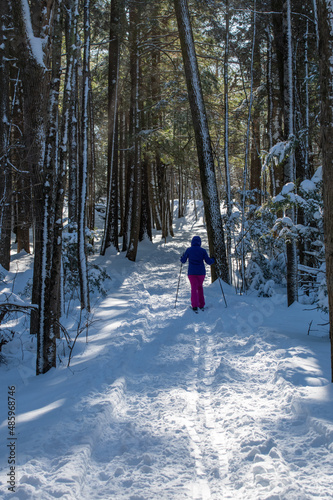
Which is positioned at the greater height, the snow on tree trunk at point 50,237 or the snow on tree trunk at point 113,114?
the snow on tree trunk at point 113,114

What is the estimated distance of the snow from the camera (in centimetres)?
281

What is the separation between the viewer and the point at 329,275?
425 centimetres

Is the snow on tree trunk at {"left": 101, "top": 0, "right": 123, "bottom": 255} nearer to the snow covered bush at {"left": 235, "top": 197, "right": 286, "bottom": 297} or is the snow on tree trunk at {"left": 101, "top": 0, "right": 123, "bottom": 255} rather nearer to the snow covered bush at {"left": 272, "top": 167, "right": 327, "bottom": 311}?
the snow covered bush at {"left": 235, "top": 197, "right": 286, "bottom": 297}

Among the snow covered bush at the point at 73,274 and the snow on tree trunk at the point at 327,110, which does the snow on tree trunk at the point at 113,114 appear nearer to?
the snow covered bush at the point at 73,274

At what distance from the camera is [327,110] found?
409cm

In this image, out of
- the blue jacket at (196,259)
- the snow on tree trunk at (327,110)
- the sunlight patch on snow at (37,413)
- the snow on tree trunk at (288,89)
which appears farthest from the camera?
the blue jacket at (196,259)

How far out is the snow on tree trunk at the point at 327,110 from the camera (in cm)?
393

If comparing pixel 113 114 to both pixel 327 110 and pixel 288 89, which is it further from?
pixel 327 110

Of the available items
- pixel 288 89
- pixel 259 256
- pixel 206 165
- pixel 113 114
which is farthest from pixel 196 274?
pixel 113 114

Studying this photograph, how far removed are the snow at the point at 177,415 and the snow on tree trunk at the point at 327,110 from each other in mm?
1368

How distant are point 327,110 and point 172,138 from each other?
49.7 ft

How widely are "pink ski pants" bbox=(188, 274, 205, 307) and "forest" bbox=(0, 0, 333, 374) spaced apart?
220cm

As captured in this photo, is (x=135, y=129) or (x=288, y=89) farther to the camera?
(x=135, y=129)

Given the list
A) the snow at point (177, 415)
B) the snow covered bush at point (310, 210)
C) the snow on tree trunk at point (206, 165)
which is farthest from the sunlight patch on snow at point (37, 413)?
the snow on tree trunk at point (206, 165)
